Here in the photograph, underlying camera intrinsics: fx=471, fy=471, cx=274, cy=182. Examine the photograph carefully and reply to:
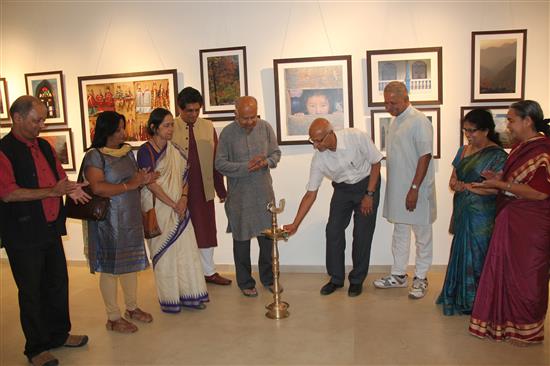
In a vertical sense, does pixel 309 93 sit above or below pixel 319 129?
above

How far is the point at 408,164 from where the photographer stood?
406 cm

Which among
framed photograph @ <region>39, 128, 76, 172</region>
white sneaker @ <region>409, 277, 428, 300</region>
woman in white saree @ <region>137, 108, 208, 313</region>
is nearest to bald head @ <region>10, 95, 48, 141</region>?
woman in white saree @ <region>137, 108, 208, 313</region>

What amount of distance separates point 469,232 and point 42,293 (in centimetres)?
309

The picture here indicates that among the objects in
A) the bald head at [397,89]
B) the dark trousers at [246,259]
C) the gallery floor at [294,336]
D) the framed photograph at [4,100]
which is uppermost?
the framed photograph at [4,100]

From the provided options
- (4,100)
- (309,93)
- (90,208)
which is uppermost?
(4,100)

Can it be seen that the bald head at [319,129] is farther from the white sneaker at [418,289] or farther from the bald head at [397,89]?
the white sneaker at [418,289]

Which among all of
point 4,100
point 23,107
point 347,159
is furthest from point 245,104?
point 4,100

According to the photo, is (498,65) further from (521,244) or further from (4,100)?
(4,100)

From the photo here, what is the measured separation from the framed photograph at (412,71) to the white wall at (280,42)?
9cm

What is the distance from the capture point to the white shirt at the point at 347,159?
404cm

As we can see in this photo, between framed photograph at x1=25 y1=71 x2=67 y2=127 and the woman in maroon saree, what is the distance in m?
4.59

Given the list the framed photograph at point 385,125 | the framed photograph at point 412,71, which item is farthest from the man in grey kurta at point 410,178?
the framed photograph at point 412,71

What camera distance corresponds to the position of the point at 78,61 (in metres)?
5.38

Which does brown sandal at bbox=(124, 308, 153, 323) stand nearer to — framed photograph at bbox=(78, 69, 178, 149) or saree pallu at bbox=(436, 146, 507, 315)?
framed photograph at bbox=(78, 69, 178, 149)
